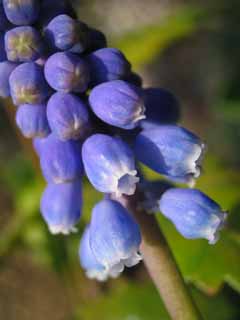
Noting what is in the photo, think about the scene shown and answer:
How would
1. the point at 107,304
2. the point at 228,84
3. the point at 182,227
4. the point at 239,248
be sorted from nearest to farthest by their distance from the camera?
1. the point at 182,227
2. the point at 239,248
3. the point at 107,304
4. the point at 228,84

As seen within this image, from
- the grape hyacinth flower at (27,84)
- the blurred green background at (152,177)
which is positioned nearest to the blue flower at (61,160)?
the grape hyacinth flower at (27,84)

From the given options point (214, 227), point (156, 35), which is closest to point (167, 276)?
point (214, 227)

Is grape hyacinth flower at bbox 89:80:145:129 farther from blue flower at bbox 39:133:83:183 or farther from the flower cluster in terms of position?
blue flower at bbox 39:133:83:183

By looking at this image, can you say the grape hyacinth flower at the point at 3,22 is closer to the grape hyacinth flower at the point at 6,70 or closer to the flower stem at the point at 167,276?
the grape hyacinth flower at the point at 6,70

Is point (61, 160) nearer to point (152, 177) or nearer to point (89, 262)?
point (89, 262)

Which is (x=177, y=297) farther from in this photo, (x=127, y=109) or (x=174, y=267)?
(x=127, y=109)

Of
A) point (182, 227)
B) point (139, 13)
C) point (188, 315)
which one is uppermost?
point (182, 227)

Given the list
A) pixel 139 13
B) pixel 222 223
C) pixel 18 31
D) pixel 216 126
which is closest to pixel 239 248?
pixel 222 223

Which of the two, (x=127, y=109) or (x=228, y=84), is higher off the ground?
(x=127, y=109)
